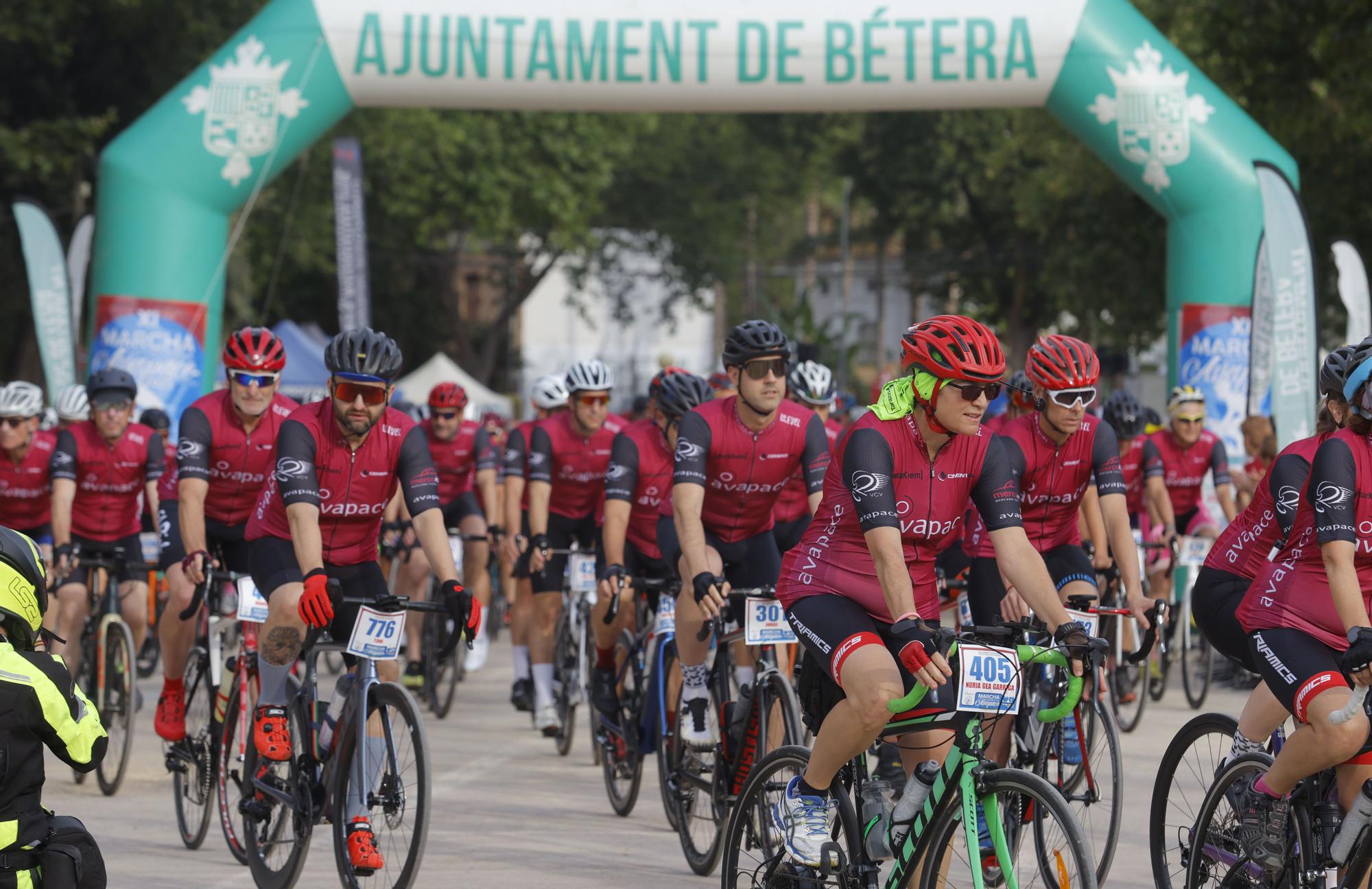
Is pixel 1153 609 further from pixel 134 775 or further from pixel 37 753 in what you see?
pixel 134 775

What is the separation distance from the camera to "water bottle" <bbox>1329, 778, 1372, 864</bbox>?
5211mm

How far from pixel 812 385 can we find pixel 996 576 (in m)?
2.62

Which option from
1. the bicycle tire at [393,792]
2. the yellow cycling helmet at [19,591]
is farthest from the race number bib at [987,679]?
the yellow cycling helmet at [19,591]

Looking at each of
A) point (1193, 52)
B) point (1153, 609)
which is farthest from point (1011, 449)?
point (1193, 52)

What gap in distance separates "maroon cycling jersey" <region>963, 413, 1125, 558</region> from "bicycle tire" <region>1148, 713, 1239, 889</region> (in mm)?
2059

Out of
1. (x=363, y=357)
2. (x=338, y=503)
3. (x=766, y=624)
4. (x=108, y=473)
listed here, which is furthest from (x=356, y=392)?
(x=108, y=473)

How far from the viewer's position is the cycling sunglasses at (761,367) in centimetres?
748

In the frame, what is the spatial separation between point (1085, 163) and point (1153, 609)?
919 inches

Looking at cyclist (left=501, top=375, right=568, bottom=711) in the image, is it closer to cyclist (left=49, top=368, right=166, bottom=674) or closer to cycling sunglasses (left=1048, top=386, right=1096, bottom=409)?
cyclist (left=49, top=368, right=166, bottom=674)

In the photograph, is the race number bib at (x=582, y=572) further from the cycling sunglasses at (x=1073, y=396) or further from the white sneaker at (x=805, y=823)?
the white sneaker at (x=805, y=823)

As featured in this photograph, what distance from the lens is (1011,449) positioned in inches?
311

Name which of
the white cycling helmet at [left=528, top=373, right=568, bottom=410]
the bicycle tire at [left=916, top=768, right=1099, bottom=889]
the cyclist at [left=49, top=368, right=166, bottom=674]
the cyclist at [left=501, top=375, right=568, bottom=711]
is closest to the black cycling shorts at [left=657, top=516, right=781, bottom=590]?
the bicycle tire at [left=916, top=768, right=1099, bottom=889]

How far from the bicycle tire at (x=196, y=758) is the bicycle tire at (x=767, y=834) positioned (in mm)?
2913

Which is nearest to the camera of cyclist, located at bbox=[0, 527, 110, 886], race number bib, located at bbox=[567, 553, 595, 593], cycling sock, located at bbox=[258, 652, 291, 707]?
cyclist, located at bbox=[0, 527, 110, 886]
